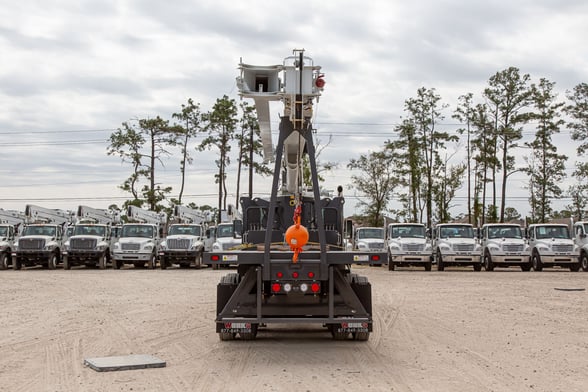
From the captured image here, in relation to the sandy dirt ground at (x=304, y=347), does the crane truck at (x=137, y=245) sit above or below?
above

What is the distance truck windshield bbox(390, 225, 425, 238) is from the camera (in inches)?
1252

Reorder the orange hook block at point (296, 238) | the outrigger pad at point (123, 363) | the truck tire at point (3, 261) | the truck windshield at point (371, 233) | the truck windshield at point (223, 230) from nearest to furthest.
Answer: the outrigger pad at point (123, 363)
the orange hook block at point (296, 238)
the truck tire at point (3, 261)
the truck windshield at point (223, 230)
the truck windshield at point (371, 233)

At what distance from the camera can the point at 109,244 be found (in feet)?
117

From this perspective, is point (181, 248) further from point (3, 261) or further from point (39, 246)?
point (3, 261)

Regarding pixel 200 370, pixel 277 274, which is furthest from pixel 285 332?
pixel 200 370

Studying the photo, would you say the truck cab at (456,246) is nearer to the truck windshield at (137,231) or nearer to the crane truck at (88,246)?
the truck windshield at (137,231)

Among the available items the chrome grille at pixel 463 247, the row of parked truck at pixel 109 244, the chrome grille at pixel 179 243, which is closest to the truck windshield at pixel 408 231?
the chrome grille at pixel 463 247

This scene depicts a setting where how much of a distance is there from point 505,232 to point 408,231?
413 centimetres

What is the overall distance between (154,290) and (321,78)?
1302 centimetres

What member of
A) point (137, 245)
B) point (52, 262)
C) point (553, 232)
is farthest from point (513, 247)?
point (52, 262)

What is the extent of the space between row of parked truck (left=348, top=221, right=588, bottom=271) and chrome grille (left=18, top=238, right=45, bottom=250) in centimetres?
1478

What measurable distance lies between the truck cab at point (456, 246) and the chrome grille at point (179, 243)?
37.1 ft

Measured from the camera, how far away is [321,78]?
8.99 meters

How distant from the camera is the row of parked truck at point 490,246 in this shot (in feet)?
102
